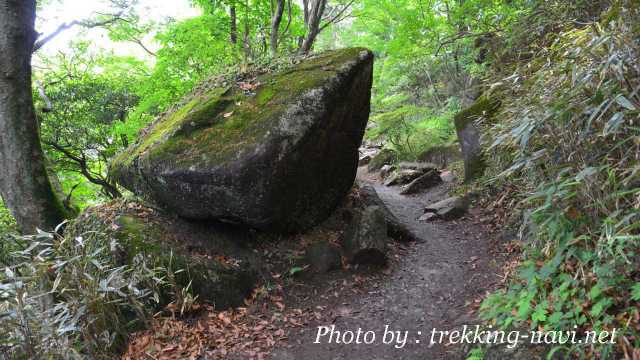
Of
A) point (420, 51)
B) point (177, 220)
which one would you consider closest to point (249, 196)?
point (177, 220)

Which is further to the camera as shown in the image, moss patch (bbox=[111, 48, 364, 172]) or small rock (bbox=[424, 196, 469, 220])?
small rock (bbox=[424, 196, 469, 220])

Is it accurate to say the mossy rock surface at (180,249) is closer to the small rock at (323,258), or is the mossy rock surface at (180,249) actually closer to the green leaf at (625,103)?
the small rock at (323,258)

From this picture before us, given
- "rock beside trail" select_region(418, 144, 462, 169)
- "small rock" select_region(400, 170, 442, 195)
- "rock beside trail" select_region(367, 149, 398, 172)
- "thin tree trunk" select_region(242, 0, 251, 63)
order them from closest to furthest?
"thin tree trunk" select_region(242, 0, 251, 63)
"small rock" select_region(400, 170, 442, 195)
"rock beside trail" select_region(418, 144, 462, 169)
"rock beside trail" select_region(367, 149, 398, 172)

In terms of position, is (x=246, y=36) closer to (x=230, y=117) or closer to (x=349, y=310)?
(x=230, y=117)

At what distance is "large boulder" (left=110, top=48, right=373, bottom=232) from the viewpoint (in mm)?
5230

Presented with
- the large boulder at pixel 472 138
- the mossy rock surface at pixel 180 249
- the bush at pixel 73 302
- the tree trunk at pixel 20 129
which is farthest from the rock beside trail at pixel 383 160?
the tree trunk at pixel 20 129

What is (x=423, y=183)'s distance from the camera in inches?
412

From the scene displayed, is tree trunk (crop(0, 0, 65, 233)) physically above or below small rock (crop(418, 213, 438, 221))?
above

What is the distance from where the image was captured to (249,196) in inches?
205

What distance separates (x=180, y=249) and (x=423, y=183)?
7242 millimetres

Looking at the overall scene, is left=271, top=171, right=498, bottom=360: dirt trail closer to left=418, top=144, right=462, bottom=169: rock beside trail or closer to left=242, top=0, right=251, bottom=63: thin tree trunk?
left=418, top=144, right=462, bottom=169: rock beside trail

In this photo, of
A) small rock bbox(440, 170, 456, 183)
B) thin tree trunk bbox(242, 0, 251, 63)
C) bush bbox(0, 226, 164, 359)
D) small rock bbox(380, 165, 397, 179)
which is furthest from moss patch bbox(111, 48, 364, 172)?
small rock bbox(380, 165, 397, 179)

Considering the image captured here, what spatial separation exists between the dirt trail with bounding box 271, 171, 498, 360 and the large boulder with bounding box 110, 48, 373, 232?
1757 mm

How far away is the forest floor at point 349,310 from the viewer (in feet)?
14.0
